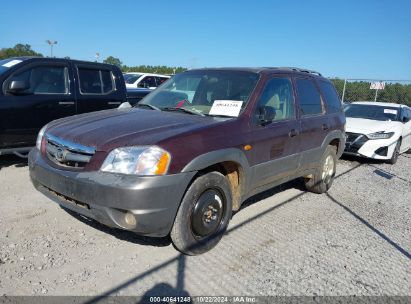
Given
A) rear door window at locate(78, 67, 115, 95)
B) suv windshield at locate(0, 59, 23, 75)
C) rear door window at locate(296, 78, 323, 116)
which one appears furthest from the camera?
rear door window at locate(78, 67, 115, 95)

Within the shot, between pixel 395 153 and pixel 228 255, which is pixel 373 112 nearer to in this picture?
pixel 395 153

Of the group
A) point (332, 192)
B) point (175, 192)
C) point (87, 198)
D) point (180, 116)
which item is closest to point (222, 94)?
point (180, 116)

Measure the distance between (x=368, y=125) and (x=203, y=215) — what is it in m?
6.88

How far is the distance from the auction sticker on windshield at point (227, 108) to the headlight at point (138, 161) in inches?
43.6

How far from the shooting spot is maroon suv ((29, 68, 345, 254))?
3197 millimetres

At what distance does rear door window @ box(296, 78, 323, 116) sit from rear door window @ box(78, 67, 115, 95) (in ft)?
12.8

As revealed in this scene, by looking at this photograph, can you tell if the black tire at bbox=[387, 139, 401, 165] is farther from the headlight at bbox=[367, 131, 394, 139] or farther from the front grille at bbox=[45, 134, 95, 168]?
the front grille at bbox=[45, 134, 95, 168]

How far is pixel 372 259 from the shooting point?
3.92m

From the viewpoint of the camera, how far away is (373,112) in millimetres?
10117

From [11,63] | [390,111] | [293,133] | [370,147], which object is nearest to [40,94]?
[11,63]

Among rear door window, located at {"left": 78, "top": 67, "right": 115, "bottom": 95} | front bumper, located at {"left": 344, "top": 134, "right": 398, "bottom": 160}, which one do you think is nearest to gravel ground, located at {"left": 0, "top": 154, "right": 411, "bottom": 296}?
rear door window, located at {"left": 78, "top": 67, "right": 115, "bottom": 95}

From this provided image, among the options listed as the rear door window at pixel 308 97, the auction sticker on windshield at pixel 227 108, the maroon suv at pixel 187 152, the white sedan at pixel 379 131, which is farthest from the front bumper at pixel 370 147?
the auction sticker on windshield at pixel 227 108

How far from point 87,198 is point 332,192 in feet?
14.4

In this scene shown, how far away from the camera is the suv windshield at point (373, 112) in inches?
388
